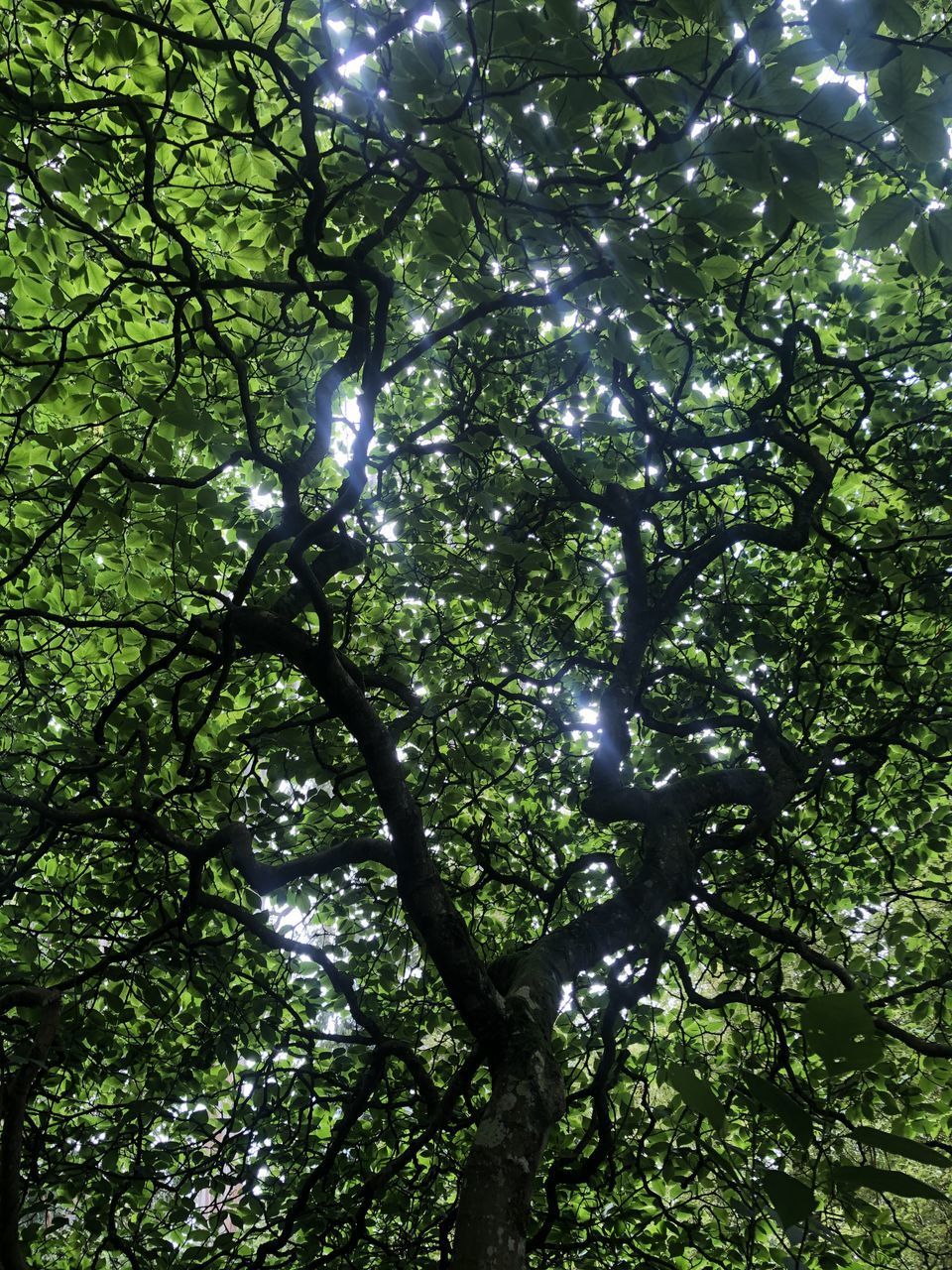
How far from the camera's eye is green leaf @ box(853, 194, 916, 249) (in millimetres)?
2066

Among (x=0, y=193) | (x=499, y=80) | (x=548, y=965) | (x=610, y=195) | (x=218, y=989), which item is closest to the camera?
(x=610, y=195)

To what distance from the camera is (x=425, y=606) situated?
6215mm

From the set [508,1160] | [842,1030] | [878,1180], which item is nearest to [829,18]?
[842,1030]

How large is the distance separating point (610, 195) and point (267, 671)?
424cm

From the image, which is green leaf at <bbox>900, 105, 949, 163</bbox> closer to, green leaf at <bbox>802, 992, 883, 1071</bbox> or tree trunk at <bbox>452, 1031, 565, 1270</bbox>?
green leaf at <bbox>802, 992, 883, 1071</bbox>

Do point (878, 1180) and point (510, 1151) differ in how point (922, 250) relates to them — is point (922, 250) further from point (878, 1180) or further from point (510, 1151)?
point (510, 1151)

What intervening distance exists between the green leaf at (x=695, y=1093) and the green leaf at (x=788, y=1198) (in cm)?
8

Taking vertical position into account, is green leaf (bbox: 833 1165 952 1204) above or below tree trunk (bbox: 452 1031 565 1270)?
below

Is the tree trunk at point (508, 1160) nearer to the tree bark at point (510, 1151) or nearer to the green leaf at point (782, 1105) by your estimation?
the tree bark at point (510, 1151)

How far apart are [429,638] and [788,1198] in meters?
5.77

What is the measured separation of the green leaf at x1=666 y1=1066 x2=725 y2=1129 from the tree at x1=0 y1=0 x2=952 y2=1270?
2.11 meters

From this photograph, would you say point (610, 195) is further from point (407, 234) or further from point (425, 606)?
point (425, 606)

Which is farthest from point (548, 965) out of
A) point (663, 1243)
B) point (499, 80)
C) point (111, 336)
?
point (111, 336)

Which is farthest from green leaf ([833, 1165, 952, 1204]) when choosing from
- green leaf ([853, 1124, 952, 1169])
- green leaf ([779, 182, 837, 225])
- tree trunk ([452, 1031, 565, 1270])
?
A: tree trunk ([452, 1031, 565, 1270])
